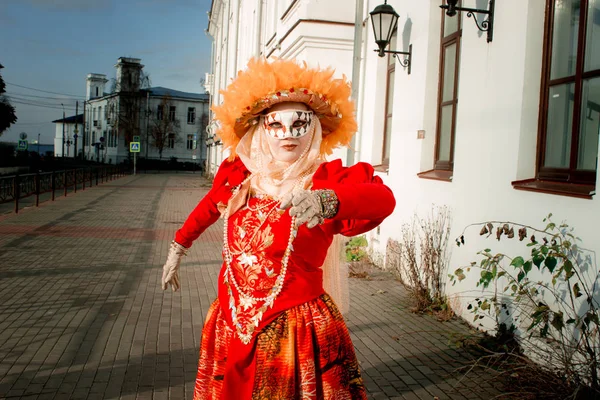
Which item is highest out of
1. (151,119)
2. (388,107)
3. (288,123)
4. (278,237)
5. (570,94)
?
(151,119)

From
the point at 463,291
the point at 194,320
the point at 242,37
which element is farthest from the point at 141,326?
the point at 242,37

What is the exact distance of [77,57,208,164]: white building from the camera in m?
71.2

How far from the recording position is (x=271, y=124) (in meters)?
2.90

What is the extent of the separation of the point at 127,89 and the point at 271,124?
7405 cm

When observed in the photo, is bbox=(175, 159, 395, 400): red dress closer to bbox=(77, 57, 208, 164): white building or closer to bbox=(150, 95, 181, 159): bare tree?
bbox=(77, 57, 208, 164): white building

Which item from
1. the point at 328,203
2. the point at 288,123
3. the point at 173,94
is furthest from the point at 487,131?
the point at 173,94

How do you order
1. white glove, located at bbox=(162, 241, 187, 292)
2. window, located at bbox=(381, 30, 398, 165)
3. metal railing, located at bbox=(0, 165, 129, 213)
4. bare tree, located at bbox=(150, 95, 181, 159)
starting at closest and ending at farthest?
white glove, located at bbox=(162, 241, 187, 292) < window, located at bbox=(381, 30, 398, 165) < metal railing, located at bbox=(0, 165, 129, 213) < bare tree, located at bbox=(150, 95, 181, 159)

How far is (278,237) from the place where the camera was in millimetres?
2689

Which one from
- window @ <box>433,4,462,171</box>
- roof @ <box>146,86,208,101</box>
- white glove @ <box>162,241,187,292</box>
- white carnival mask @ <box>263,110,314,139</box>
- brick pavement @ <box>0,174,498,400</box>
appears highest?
roof @ <box>146,86,208,101</box>

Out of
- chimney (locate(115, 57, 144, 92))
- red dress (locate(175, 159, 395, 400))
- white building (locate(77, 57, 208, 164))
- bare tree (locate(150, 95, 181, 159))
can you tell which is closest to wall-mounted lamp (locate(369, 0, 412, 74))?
red dress (locate(175, 159, 395, 400))

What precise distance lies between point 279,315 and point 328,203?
72 cm

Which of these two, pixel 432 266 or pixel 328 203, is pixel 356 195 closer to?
pixel 328 203

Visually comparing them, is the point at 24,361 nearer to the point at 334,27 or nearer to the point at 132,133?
the point at 334,27

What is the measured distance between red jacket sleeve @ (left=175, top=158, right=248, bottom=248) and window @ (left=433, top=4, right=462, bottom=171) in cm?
465
